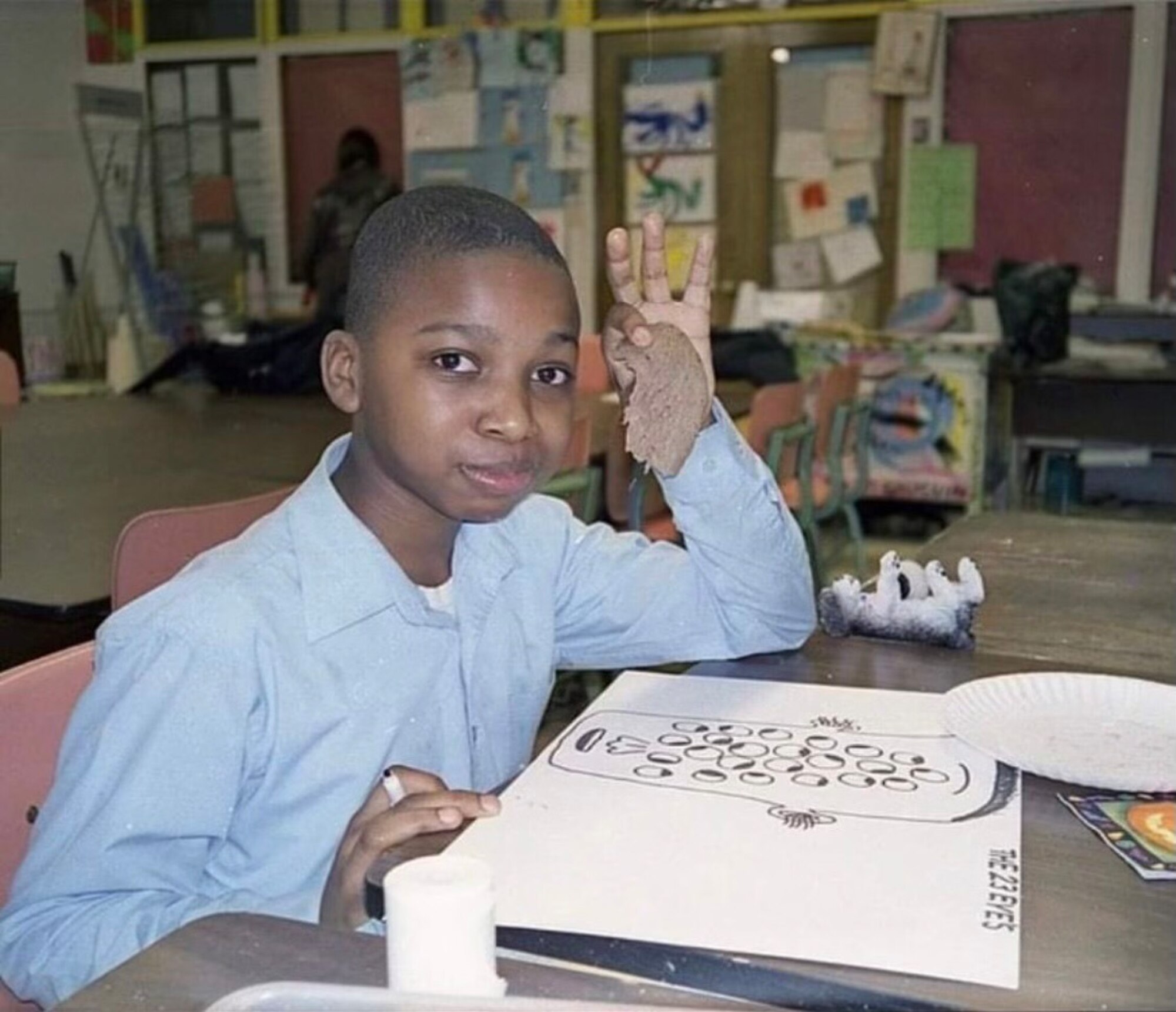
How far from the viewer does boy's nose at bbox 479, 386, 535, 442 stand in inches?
31.8

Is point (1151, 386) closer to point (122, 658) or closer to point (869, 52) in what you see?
point (869, 52)

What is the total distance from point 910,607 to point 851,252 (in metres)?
3.73

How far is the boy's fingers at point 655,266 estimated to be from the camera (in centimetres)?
99

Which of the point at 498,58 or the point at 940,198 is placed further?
the point at 498,58

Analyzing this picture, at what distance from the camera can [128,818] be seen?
0.71m

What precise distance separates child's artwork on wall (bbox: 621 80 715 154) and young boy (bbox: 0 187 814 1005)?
3.87 metres

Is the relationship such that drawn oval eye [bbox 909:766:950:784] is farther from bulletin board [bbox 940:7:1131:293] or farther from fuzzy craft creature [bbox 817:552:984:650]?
bulletin board [bbox 940:7:1131:293]

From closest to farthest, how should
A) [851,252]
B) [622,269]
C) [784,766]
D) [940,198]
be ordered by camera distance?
[784,766], [622,269], [940,198], [851,252]

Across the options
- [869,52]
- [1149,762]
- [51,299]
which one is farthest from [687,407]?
[869,52]

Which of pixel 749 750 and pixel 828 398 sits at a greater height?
pixel 749 750

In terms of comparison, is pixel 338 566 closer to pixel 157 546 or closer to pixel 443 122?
pixel 157 546

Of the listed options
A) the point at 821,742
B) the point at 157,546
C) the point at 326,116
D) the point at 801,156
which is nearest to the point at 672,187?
the point at 801,156

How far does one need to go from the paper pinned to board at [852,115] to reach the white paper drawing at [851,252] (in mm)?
239

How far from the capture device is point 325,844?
2.61ft
